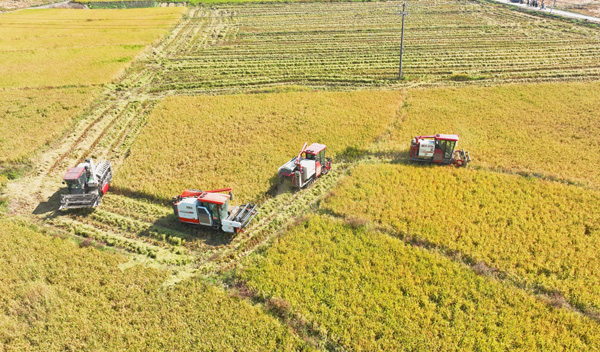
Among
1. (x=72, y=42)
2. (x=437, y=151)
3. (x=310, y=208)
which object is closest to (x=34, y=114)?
(x=310, y=208)

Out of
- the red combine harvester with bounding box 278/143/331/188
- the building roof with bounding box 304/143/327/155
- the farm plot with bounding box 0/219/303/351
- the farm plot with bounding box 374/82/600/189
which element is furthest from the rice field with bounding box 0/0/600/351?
the building roof with bounding box 304/143/327/155

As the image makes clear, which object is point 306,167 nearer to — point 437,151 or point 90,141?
point 437,151

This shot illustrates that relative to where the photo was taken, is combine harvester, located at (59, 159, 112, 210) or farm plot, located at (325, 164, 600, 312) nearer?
farm plot, located at (325, 164, 600, 312)

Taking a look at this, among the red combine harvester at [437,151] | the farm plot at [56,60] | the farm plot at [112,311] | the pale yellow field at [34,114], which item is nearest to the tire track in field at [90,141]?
the pale yellow field at [34,114]

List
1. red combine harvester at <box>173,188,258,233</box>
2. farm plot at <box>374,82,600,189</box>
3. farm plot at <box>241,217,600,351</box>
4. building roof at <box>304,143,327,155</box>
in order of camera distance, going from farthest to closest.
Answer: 1. farm plot at <box>374,82,600,189</box>
2. building roof at <box>304,143,327,155</box>
3. red combine harvester at <box>173,188,258,233</box>
4. farm plot at <box>241,217,600,351</box>

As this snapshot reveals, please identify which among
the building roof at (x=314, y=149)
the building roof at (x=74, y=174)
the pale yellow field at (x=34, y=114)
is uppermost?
the pale yellow field at (x=34, y=114)

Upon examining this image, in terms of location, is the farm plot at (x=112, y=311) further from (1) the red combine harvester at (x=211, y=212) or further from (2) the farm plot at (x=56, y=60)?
(2) the farm plot at (x=56, y=60)

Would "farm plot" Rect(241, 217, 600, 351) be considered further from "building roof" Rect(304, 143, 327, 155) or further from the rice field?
"building roof" Rect(304, 143, 327, 155)
